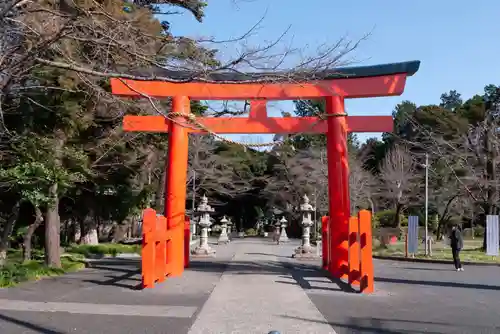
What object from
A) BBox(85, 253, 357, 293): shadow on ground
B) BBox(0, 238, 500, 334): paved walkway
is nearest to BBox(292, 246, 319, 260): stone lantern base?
BBox(85, 253, 357, 293): shadow on ground

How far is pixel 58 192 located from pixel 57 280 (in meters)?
2.43

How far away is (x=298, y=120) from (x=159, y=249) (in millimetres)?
5206

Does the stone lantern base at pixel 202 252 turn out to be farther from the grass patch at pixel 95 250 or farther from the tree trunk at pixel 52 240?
the tree trunk at pixel 52 240

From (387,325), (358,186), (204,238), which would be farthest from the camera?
(358,186)

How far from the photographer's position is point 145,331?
6805 mm

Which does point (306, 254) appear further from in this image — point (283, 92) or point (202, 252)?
point (283, 92)

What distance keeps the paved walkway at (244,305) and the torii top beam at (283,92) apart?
396 cm

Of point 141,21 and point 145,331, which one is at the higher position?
point 141,21

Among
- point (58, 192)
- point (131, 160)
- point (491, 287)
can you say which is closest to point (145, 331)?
point (58, 192)

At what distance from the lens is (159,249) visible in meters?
11.5

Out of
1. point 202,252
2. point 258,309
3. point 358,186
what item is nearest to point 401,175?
point 358,186

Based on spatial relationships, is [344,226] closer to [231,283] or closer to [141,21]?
[231,283]

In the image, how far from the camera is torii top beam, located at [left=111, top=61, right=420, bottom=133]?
1264 cm

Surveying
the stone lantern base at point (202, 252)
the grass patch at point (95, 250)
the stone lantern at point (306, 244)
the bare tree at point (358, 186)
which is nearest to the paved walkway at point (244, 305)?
the grass patch at point (95, 250)
